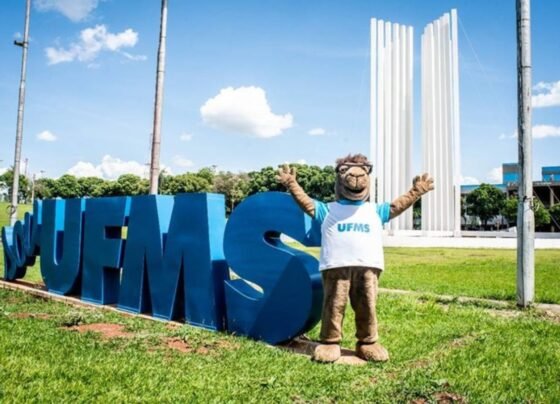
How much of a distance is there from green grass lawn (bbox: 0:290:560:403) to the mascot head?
1847 mm

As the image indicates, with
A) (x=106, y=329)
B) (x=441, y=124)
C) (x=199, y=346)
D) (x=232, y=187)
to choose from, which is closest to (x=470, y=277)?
(x=199, y=346)

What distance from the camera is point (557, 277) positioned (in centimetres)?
1437

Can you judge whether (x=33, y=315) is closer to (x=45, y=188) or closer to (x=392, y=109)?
(x=392, y=109)

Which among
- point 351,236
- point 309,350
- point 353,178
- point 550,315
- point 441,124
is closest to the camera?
point 351,236

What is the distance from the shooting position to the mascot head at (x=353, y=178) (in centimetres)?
580

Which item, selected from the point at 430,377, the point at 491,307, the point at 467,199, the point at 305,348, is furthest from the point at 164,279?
the point at 467,199

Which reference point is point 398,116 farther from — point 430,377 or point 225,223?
point 430,377

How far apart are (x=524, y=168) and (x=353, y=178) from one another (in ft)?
17.3

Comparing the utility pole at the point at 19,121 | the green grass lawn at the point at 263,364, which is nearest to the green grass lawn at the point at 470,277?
the green grass lawn at the point at 263,364

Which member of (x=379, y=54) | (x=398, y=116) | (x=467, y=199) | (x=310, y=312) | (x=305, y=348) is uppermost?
(x=379, y=54)

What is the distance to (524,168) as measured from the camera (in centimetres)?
955

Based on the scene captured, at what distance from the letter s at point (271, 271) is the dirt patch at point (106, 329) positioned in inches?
56.2

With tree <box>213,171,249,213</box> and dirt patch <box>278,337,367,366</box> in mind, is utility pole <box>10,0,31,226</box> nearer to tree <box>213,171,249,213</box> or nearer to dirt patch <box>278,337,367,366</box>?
dirt patch <box>278,337,367,366</box>

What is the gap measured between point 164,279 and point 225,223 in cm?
148
